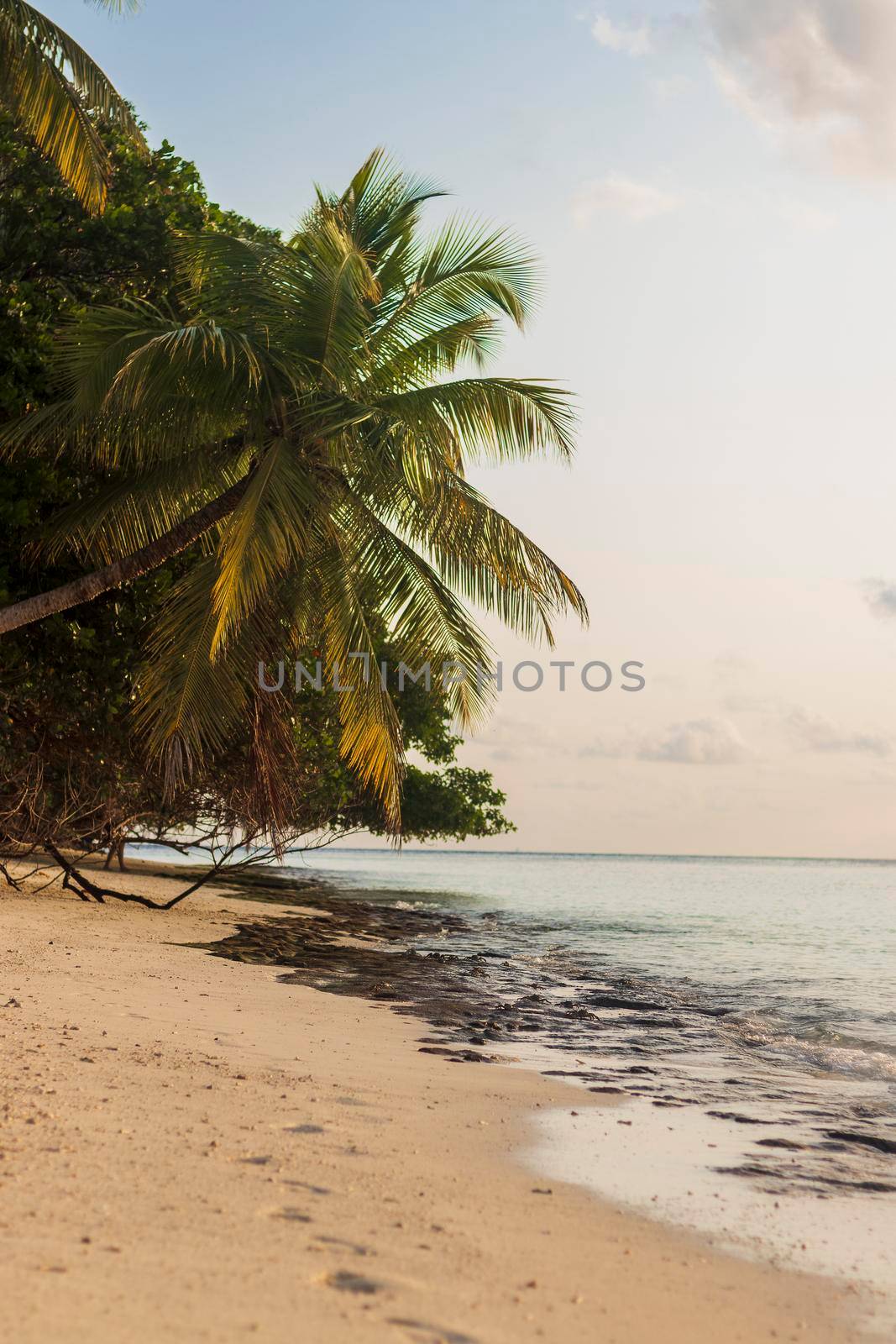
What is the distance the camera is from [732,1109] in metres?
7.12

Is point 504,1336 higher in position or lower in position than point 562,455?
lower

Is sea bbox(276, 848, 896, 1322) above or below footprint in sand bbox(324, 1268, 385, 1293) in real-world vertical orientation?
below

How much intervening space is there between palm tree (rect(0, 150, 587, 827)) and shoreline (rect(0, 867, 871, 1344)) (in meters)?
3.69

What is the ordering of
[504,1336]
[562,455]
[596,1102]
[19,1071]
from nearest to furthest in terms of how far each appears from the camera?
[504,1336] < [19,1071] < [596,1102] < [562,455]

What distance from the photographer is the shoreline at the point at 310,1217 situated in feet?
10.4

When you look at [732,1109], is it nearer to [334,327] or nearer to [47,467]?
[334,327]

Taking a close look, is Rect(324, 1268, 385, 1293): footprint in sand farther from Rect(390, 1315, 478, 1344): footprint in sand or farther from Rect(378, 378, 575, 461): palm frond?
Rect(378, 378, 575, 461): palm frond

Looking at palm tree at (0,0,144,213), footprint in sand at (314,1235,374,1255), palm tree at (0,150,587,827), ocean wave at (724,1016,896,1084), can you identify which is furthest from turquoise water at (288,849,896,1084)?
palm tree at (0,0,144,213)

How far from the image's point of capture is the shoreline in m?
3.16

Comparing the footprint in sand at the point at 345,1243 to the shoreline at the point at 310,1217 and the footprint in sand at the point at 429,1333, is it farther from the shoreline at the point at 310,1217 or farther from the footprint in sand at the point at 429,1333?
the footprint in sand at the point at 429,1333

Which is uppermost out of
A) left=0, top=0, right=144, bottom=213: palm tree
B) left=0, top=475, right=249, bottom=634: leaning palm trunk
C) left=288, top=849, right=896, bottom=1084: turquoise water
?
left=0, top=0, right=144, bottom=213: palm tree

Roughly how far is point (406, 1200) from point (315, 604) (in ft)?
24.4

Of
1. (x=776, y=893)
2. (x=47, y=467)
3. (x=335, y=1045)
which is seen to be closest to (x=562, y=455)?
(x=47, y=467)

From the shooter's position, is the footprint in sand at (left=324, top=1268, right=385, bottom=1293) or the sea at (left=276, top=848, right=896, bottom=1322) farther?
the sea at (left=276, top=848, right=896, bottom=1322)
